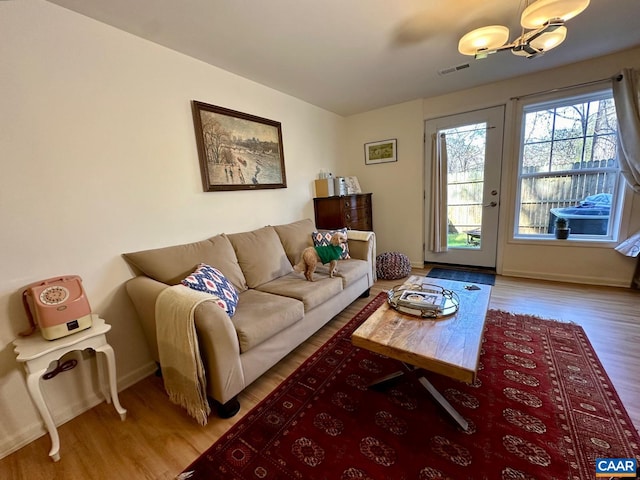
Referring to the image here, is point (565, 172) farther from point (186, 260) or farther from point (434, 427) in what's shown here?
point (186, 260)

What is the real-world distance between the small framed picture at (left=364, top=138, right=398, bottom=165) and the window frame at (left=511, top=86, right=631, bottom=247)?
4.75 ft

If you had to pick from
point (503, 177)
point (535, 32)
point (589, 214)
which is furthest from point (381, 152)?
point (589, 214)

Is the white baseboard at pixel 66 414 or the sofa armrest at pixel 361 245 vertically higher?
the sofa armrest at pixel 361 245

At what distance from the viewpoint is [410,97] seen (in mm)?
3420

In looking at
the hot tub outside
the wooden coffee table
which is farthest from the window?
the wooden coffee table

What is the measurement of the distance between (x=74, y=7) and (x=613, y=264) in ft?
16.5

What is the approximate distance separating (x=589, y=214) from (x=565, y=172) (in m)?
0.54

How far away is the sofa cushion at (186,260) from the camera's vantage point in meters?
1.73

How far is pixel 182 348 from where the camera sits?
134cm

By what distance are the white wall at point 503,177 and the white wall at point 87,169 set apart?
2477 millimetres

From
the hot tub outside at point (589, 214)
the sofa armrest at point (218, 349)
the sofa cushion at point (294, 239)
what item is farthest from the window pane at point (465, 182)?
the sofa armrest at point (218, 349)

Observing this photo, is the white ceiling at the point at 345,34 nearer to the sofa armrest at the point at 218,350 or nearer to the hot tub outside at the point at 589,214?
the hot tub outside at the point at 589,214

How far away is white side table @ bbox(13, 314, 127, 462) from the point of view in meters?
1.18

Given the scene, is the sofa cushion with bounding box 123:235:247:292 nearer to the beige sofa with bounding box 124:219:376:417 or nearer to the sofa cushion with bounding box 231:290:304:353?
the beige sofa with bounding box 124:219:376:417
